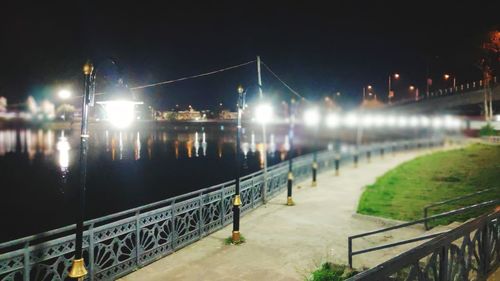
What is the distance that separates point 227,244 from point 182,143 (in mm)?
62414

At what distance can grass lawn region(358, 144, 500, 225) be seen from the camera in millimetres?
14484

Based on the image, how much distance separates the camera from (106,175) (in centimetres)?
4209

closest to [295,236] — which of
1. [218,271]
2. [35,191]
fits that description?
[218,271]

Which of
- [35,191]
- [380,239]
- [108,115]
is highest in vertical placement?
[108,115]

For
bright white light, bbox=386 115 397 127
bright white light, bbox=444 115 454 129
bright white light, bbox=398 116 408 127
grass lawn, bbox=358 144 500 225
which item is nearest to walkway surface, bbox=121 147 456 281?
grass lawn, bbox=358 144 500 225

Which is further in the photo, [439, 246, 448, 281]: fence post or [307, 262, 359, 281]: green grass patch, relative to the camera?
[307, 262, 359, 281]: green grass patch

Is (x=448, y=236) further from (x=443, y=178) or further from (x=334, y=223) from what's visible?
(x=443, y=178)

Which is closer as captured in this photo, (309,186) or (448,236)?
(448,236)

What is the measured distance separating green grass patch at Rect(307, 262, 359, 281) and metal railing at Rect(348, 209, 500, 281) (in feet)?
5.75

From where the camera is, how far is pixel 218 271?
28.0 ft

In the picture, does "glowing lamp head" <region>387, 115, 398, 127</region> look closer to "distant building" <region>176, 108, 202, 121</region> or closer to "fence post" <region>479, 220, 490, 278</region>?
"distant building" <region>176, 108, 202, 121</region>

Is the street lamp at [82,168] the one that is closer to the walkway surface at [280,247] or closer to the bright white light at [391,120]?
the walkway surface at [280,247]

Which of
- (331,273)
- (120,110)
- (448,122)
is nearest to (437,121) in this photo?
(448,122)

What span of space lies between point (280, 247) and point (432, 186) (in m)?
13.3
